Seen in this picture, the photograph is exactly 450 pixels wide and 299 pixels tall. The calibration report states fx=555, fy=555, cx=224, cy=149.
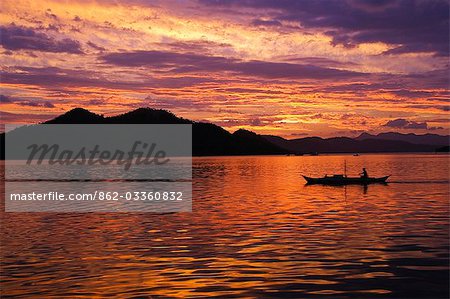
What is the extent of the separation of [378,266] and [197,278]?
937 cm

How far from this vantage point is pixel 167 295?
913 inches

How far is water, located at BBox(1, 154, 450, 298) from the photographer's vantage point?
24.2 meters

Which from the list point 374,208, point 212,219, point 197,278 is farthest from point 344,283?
point 374,208

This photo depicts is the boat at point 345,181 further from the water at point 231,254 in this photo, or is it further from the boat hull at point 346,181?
the water at point 231,254

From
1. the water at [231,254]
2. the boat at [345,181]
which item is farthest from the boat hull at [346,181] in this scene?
the water at [231,254]

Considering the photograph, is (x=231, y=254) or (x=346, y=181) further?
(x=346, y=181)

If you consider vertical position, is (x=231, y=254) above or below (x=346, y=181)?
below

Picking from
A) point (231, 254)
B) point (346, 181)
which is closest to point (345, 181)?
point (346, 181)

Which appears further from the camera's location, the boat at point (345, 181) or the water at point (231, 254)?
the boat at point (345, 181)

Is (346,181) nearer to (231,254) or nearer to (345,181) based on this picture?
(345,181)

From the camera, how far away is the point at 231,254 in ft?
105

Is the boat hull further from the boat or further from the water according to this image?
the water

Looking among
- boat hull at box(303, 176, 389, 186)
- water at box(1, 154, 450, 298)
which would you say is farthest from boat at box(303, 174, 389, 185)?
water at box(1, 154, 450, 298)

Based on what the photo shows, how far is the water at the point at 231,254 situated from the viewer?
79.6ft
